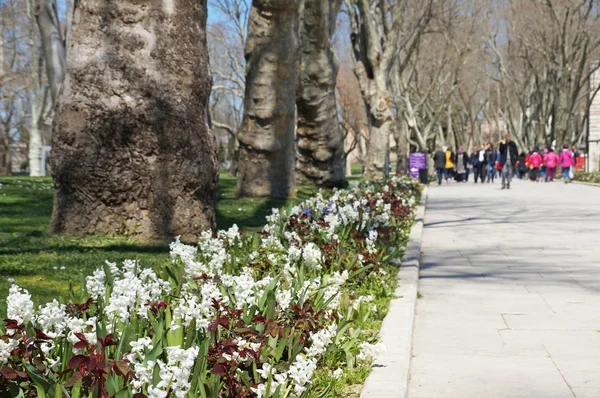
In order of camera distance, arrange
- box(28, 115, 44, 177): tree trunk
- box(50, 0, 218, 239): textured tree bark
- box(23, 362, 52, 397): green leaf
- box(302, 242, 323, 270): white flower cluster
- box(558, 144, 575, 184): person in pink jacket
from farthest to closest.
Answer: box(558, 144, 575, 184): person in pink jacket, box(28, 115, 44, 177): tree trunk, box(50, 0, 218, 239): textured tree bark, box(302, 242, 323, 270): white flower cluster, box(23, 362, 52, 397): green leaf

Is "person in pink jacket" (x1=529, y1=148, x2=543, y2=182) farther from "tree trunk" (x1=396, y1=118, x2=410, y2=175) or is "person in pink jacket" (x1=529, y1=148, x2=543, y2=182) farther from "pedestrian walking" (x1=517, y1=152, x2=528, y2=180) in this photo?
"tree trunk" (x1=396, y1=118, x2=410, y2=175)

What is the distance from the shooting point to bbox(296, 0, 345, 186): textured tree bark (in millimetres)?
21500

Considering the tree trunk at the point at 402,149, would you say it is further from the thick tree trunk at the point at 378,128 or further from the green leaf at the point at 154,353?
the green leaf at the point at 154,353

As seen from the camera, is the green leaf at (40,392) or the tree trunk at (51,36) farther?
the tree trunk at (51,36)

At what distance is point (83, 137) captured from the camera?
383 inches

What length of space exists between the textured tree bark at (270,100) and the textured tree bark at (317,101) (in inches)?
159

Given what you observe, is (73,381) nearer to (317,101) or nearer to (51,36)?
(51,36)

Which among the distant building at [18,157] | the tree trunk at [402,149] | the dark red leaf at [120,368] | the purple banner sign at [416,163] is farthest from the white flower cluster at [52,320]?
the distant building at [18,157]

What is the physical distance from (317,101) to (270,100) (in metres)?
5.05

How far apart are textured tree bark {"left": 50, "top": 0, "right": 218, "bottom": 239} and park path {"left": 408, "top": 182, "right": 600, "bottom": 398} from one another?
114 inches

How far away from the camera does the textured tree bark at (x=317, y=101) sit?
21.5 metres

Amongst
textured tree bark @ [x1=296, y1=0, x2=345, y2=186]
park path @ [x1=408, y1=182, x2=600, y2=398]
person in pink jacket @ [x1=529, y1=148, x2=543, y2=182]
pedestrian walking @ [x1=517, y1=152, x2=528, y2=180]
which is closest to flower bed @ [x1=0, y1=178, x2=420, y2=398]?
park path @ [x1=408, y1=182, x2=600, y2=398]

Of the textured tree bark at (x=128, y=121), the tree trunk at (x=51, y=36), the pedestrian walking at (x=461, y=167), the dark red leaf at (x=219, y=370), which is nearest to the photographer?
the dark red leaf at (x=219, y=370)

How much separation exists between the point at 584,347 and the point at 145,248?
4.87m
